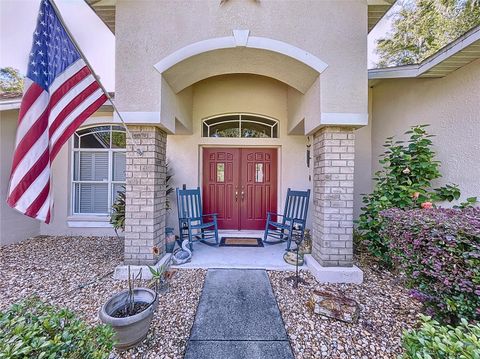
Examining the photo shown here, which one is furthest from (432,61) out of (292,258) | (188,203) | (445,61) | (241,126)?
(188,203)

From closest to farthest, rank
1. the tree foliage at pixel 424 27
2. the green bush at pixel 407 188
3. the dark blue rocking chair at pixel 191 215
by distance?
the green bush at pixel 407 188 → the dark blue rocking chair at pixel 191 215 → the tree foliage at pixel 424 27

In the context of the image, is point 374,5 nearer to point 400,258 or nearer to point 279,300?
point 400,258

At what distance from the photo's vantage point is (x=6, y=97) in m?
4.64

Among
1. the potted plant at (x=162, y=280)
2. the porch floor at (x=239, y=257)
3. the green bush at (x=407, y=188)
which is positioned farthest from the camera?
the porch floor at (x=239, y=257)

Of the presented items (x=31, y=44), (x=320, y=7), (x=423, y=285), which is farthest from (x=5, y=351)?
(x=320, y=7)

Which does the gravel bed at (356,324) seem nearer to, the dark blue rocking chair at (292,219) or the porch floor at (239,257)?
the porch floor at (239,257)

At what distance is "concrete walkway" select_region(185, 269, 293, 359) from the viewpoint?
6.76 feet

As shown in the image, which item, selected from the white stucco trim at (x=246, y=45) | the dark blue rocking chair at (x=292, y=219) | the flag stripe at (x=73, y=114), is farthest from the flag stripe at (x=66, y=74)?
A: the dark blue rocking chair at (x=292, y=219)

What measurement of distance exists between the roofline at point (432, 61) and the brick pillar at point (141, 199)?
4.04 metres

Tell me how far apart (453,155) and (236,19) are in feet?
12.5

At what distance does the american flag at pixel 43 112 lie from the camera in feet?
5.58

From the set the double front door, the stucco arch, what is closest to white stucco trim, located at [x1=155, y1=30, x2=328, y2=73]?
the stucco arch

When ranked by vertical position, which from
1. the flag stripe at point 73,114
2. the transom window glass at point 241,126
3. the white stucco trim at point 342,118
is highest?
the transom window glass at point 241,126

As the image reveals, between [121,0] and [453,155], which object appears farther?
[453,155]
